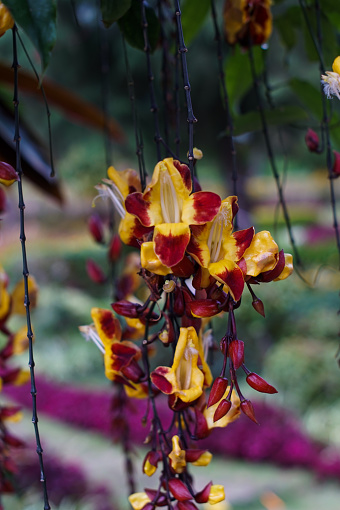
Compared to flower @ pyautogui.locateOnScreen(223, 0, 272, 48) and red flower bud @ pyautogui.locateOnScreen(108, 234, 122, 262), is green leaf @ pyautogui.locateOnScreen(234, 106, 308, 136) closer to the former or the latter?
flower @ pyautogui.locateOnScreen(223, 0, 272, 48)

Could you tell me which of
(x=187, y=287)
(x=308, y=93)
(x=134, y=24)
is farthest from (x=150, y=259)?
(x=308, y=93)

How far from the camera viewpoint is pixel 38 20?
0.63 ft

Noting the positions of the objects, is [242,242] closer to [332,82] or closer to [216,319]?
[332,82]

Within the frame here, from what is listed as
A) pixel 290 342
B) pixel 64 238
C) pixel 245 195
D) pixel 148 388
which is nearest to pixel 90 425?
pixel 290 342

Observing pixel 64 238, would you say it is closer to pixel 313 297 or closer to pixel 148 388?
pixel 313 297

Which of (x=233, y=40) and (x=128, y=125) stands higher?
(x=128, y=125)

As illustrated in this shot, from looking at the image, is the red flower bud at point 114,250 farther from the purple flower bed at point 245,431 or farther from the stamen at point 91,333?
the purple flower bed at point 245,431

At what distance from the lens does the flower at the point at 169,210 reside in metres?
0.19

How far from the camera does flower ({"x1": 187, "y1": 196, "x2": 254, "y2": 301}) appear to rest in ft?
0.63

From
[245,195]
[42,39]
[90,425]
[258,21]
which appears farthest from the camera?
[245,195]

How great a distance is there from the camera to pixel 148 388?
244 mm

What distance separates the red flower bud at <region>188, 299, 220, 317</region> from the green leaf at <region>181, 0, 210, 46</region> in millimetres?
238

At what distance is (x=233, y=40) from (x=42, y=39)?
202mm

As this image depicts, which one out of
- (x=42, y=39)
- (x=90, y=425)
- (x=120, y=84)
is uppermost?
(x=120, y=84)
